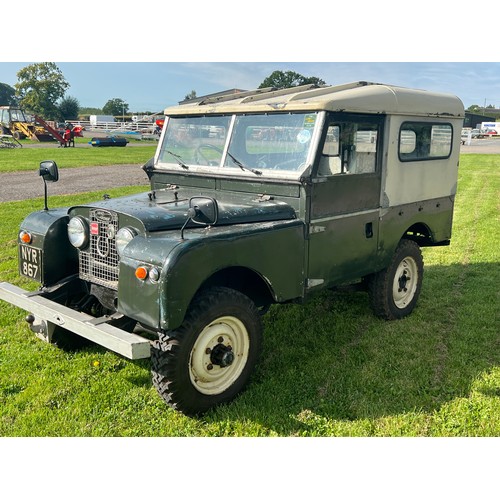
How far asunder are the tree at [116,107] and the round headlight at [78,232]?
76.4 metres

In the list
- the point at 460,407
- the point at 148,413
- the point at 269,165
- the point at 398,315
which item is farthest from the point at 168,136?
the point at 460,407

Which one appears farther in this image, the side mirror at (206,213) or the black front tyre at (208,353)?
the side mirror at (206,213)

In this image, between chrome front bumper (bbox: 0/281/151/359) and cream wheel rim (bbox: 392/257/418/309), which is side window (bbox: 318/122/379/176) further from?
chrome front bumper (bbox: 0/281/151/359)

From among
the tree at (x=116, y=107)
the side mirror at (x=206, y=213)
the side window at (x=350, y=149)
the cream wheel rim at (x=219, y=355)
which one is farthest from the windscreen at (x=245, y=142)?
the tree at (x=116, y=107)

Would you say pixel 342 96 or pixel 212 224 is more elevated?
pixel 342 96

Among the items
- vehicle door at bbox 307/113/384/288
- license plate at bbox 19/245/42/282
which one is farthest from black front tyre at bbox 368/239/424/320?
license plate at bbox 19/245/42/282

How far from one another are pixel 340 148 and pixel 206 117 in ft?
4.28

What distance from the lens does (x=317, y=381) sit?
4215 mm

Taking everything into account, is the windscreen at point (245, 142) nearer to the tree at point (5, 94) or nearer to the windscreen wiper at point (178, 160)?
the windscreen wiper at point (178, 160)

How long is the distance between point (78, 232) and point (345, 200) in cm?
228

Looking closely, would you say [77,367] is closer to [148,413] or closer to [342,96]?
[148,413]

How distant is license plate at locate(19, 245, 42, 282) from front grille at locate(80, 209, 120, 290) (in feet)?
1.40

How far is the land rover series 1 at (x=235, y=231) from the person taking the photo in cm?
342

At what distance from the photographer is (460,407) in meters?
3.85
